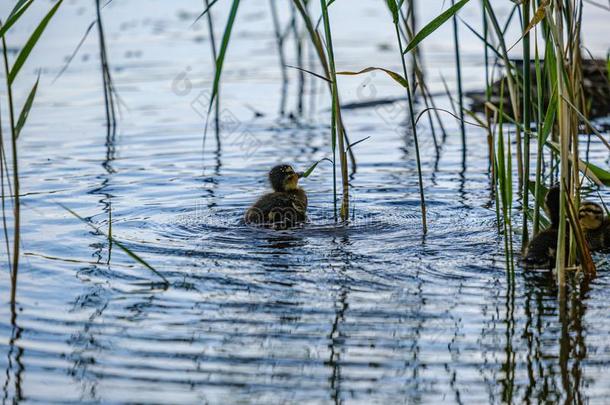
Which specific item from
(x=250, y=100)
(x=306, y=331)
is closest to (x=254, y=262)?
(x=306, y=331)

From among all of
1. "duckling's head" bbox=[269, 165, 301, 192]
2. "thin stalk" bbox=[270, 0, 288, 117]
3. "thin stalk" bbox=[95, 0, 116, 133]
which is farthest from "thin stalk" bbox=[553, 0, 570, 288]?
"thin stalk" bbox=[270, 0, 288, 117]

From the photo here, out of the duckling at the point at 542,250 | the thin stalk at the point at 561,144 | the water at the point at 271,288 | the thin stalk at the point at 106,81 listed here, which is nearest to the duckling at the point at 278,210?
the water at the point at 271,288

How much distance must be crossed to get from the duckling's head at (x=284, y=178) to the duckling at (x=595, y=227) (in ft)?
6.42

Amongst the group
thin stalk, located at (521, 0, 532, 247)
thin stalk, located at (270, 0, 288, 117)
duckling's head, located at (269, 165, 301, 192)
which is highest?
thin stalk, located at (270, 0, 288, 117)

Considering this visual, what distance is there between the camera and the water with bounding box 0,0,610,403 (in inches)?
148

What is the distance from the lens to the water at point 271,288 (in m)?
3.77

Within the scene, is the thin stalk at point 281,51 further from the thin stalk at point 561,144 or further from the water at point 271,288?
the thin stalk at point 561,144

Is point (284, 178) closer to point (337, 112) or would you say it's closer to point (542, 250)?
point (337, 112)

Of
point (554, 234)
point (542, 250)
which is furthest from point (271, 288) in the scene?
point (554, 234)

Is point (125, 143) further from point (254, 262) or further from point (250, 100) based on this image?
point (254, 262)

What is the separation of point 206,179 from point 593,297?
12.6 ft

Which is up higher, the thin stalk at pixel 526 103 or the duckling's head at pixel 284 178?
the thin stalk at pixel 526 103

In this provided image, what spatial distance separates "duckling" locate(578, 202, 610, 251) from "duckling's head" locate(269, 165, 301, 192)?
196 centimetres

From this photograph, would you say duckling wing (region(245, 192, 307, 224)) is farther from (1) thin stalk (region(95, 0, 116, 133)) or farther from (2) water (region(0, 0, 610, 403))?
(1) thin stalk (region(95, 0, 116, 133))
